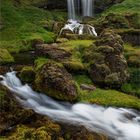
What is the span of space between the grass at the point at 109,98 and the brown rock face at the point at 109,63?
5.70ft

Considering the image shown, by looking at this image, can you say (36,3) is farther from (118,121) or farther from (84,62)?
(118,121)

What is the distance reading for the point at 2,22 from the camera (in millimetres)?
61719

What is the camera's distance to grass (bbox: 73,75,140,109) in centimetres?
3222

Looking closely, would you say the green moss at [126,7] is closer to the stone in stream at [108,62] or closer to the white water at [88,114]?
the stone in stream at [108,62]

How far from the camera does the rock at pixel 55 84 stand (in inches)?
1258

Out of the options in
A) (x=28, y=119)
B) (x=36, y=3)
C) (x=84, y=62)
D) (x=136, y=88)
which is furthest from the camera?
(x=36, y=3)

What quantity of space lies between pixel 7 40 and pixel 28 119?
3073cm

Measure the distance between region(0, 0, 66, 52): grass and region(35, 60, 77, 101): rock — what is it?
16.8 metres

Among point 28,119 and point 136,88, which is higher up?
point 28,119

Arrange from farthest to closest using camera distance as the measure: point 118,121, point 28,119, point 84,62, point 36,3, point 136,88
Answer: point 36,3 → point 84,62 → point 136,88 → point 118,121 → point 28,119

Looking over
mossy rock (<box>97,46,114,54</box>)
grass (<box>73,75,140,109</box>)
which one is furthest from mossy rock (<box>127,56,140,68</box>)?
grass (<box>73,75,140,109</box>)

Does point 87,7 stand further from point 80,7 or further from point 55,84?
point 55,84

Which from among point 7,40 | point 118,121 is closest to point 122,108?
point 118,121

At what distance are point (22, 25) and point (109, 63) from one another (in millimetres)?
26660
